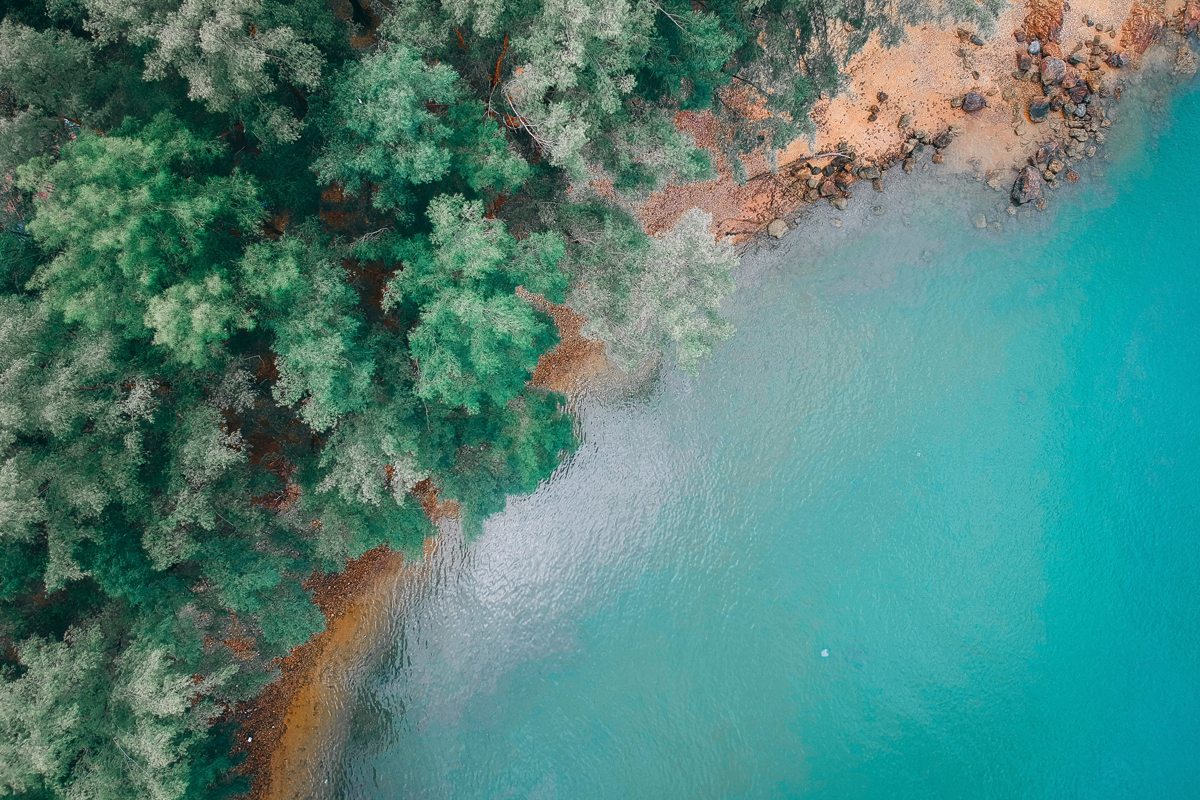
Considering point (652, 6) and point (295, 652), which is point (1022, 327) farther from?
point (295, 652)

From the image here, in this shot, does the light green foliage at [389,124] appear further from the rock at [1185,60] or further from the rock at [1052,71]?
the rock at [1185,60]

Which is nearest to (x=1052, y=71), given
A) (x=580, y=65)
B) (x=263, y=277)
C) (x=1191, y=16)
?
(x=1191, y=16)

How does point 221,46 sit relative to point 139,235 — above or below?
above

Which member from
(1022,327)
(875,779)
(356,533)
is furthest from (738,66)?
(875,779)

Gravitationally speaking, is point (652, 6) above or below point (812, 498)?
above

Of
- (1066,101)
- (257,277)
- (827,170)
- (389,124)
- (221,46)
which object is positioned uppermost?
(221,46)

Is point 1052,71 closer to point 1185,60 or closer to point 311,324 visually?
point 1185,60

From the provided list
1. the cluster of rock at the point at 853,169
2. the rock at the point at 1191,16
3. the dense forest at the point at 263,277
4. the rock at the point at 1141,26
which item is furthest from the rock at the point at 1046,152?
the dense forest at the point at 263,277
